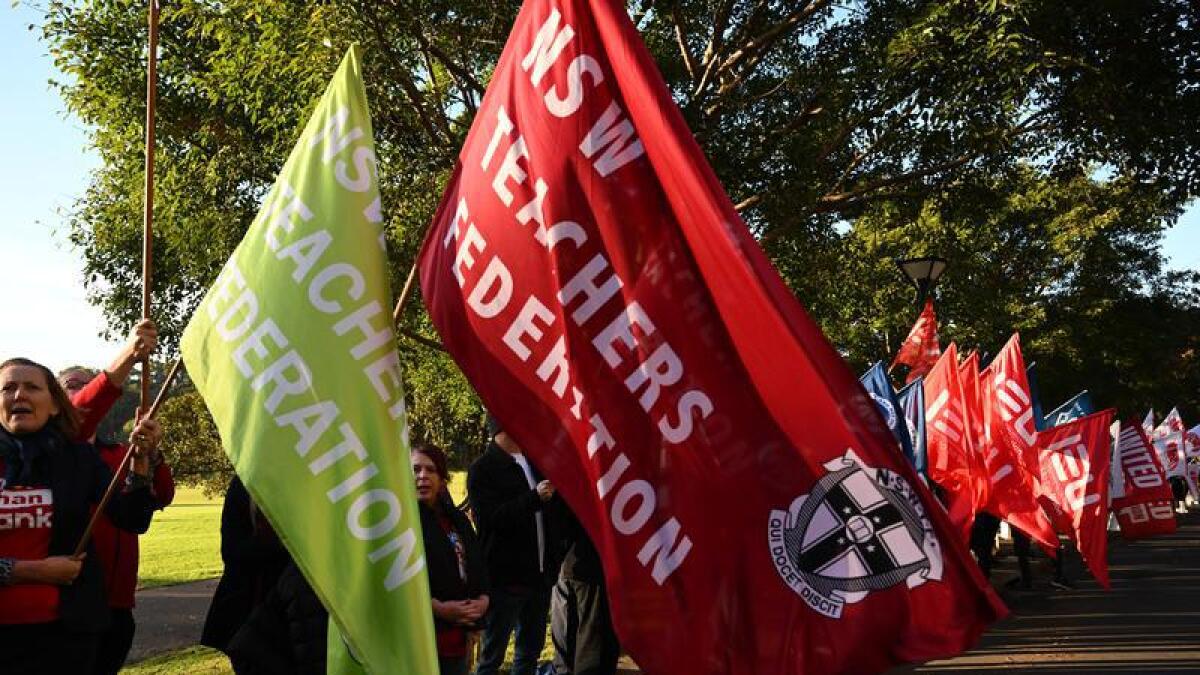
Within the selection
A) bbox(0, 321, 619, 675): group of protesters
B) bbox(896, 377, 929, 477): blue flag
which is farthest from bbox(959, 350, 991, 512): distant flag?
bbox(0, 321, 619, 675): group of protesters

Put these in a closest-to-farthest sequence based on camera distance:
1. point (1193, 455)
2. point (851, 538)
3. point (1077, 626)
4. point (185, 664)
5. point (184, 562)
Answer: point (851, 538), point (185, 664), point (1077, 626), point (184, 562), point (1193, 455)

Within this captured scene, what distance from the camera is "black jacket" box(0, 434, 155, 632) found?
4223 mm

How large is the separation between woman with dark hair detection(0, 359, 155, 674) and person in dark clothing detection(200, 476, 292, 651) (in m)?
0.71

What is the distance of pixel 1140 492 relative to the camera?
17500mm

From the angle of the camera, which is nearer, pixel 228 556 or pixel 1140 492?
pixel 228 556

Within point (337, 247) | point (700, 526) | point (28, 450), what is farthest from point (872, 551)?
point (28, 450)

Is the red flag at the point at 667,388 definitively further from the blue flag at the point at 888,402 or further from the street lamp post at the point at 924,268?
the street lamp post at the point at 924,268

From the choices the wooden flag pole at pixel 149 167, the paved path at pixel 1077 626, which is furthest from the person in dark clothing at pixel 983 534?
the wooden flag pole at pixel 149 167

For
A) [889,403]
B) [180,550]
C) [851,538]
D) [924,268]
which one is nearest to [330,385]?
[851,538]

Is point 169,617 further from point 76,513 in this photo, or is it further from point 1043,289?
point 1043,289

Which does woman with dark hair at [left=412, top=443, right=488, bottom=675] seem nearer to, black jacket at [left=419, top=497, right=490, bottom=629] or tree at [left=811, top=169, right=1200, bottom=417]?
black jacket at [left=419, top=497, right=490, bottom=629]

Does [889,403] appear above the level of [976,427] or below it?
above

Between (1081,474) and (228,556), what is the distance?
34.1ft

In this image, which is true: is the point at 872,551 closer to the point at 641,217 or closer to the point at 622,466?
the point at 622,466
